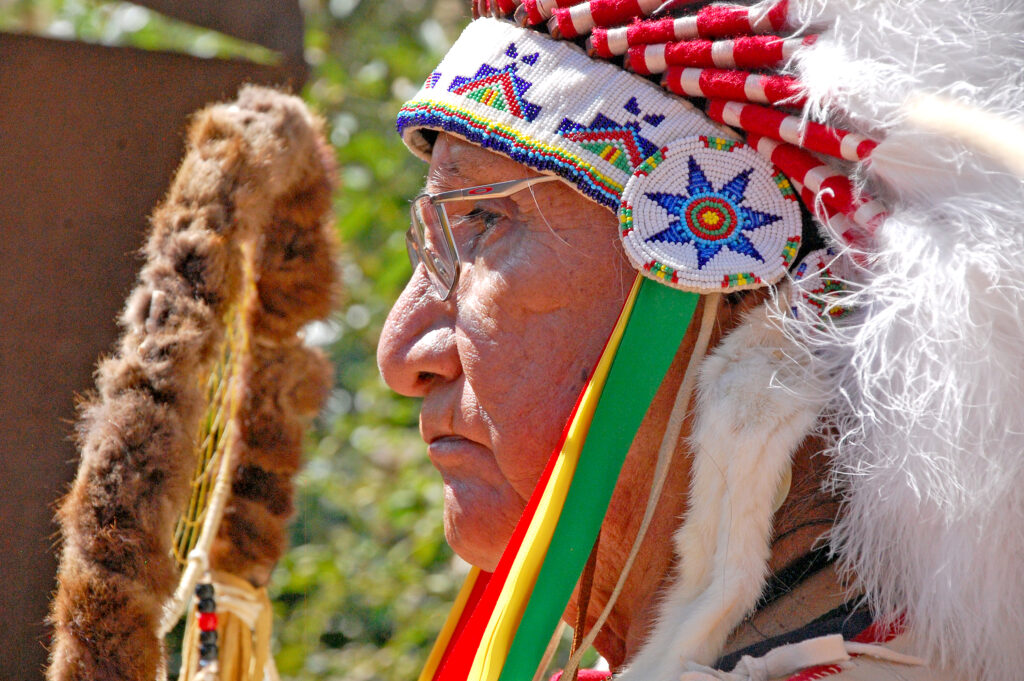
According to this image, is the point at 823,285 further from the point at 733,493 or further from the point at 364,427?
the point at 364,427

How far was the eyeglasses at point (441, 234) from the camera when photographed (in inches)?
64.7

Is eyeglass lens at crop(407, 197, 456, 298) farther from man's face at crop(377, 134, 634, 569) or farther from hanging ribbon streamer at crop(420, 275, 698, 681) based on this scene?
hanging ribbon streamer at crop(420, 275, 698, 681)

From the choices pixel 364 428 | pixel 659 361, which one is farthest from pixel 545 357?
pixel 364 428

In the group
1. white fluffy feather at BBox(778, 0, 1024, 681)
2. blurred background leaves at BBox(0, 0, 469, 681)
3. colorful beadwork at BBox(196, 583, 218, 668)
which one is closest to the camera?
white fluffy feather at BBox(778, 0, 1024, 681)

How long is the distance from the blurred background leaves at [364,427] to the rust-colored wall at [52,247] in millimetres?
1180

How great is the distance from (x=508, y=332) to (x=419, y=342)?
8.8 inches

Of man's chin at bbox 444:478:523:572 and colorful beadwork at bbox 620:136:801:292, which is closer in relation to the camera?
colorful beadwork at bbox 620:136:801:292

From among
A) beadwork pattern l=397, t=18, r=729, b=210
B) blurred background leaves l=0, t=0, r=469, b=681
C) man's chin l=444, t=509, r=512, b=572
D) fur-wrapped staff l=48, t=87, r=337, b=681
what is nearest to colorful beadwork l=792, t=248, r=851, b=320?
beadwork pattern l=397, t=18, r=729, b=210

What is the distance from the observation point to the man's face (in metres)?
1.57


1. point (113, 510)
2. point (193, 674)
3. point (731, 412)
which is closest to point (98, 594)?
point (113, 510)

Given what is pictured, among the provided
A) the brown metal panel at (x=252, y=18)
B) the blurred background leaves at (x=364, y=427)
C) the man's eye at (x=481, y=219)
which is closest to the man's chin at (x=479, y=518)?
the man's eye at (x=481, y=219)

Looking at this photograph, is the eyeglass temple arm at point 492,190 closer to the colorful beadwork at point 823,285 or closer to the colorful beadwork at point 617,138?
the colorful beadwork at point 617,138

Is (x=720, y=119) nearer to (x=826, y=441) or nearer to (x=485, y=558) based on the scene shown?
(x=826, y=441)

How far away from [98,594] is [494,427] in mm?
694
